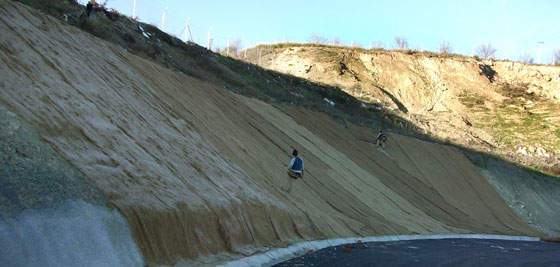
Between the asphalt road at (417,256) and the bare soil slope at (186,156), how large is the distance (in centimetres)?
117

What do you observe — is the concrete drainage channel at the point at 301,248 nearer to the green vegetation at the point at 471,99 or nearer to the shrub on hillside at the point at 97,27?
the shrub on hillside at the point at 97,27

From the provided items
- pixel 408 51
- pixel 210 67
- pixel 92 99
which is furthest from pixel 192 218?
pixel 408 51

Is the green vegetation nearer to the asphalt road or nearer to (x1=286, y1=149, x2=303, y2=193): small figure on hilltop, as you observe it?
the asphalt road

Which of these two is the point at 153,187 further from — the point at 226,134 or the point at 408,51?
the point at 408,51

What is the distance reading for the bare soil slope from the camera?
9.40m

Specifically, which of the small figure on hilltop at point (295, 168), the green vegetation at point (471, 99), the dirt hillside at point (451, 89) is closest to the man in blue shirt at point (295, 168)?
the small figure on hilltop at point (295, 168)

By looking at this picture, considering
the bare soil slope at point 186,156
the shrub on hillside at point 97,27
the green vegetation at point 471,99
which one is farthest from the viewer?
the green vegetation at point 471,99

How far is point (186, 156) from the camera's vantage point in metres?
13.2

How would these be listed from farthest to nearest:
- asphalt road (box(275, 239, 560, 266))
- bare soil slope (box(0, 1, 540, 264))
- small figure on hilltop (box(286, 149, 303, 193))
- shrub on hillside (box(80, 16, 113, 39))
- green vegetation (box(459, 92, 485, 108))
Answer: green vegetation (box(459, 92, 485, 108)) → shrub on hillside (box(80, 16, 113, 39)) → small figure on hilltop (box(286, 149, 303, 193)) → asphalt road (box(275, 239, 560, 266)) → bare soil slope (box(0, 1, 540, 264))

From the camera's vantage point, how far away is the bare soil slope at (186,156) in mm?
9398

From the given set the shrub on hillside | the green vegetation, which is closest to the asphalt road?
the shrub on hillside

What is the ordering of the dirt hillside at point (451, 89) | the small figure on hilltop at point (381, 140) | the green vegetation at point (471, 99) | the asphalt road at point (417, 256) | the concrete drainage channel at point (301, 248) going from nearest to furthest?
the concrete drainage channel at point (301, 248), the asphalt road at point (417, 256), the small figure on hilltop at point (381, 140), the dirt hillside at point (451, 89), the green vegetation at point (471, 99)

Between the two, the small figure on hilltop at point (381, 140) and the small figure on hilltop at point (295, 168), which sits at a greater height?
the small figure on hilltop at point (381, 140)

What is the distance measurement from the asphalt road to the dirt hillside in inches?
1212
